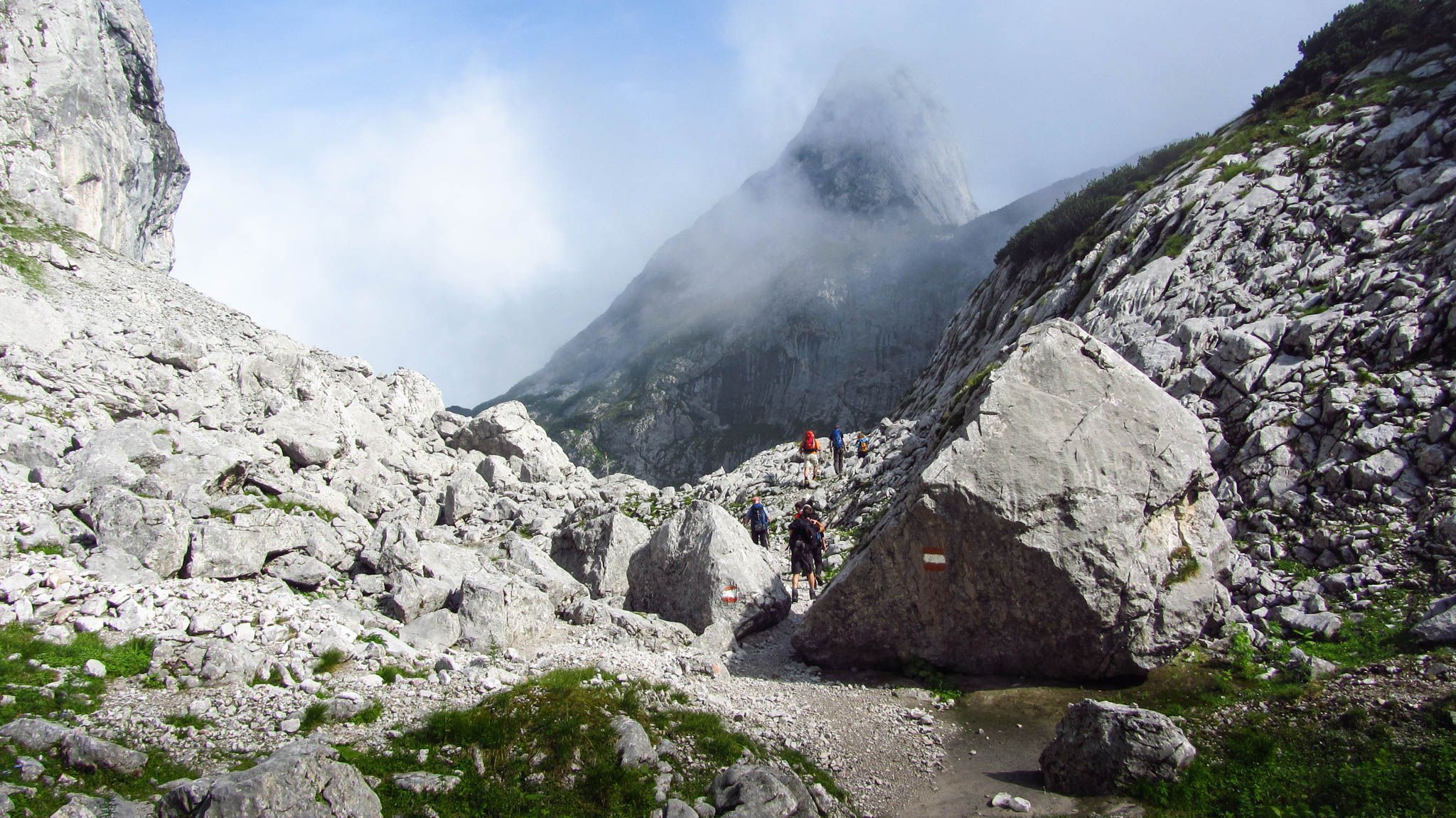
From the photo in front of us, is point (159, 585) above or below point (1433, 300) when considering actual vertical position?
below

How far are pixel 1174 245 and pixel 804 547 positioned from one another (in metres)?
19.3

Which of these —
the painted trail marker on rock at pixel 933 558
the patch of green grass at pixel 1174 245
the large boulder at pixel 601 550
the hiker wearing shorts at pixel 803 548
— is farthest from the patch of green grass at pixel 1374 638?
the patch of green grass at pixel 1174 245

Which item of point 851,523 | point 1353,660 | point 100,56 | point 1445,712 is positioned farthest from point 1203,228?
point 100,56

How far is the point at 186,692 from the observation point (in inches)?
434

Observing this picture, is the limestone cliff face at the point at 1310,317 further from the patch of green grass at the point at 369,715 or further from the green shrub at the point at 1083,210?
the patch of green grass at the point at 369,715

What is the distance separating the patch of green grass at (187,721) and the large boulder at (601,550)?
36.5ft

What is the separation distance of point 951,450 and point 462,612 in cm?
1045

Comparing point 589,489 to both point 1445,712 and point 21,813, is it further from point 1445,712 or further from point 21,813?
point 1445,712

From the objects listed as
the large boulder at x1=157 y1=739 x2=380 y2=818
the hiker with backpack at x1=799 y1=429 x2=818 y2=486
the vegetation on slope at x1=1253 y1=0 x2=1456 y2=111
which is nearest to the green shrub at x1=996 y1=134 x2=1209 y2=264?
the vegetation on slope at x1=1253 y1=0 x2=1456 y2=111

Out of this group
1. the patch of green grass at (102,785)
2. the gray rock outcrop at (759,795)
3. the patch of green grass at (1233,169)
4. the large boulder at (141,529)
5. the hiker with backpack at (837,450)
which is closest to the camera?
the patch of green grass at (102,785)

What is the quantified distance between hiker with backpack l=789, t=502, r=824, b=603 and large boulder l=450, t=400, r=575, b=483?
819 inches

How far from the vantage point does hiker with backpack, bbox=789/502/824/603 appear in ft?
63.9

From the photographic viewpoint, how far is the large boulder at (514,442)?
38.2 m

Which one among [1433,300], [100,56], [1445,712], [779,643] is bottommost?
[1445,712]
